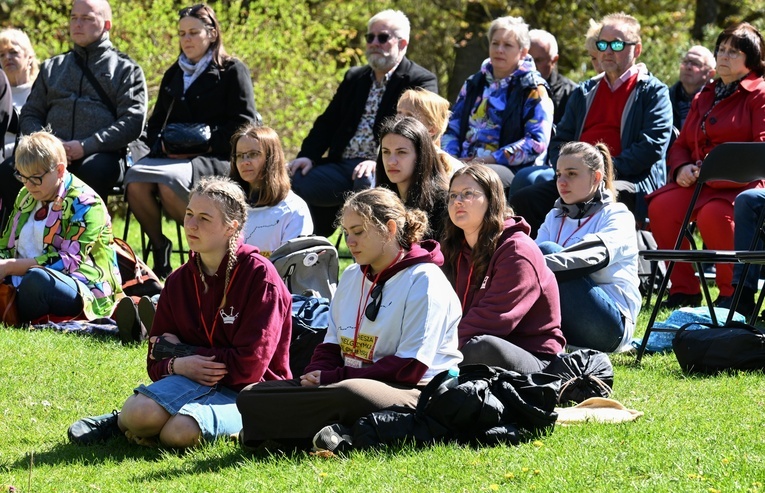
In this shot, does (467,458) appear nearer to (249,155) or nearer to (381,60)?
(249,155)

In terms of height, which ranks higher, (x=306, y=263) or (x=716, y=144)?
(x=716, y=144)

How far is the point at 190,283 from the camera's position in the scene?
5438mm

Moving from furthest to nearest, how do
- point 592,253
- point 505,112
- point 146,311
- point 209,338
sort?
point 505,112 < point 146,311 < point 592,253 < point 209,338

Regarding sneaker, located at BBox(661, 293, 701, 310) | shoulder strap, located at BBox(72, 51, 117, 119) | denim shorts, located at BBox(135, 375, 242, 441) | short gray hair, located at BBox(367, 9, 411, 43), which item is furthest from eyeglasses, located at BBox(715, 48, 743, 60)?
shoulder strap, located at BBox(72, 51, 117, 119)

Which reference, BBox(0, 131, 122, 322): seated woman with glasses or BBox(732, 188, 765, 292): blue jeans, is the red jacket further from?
BBox(0, 131, 122, 322): seated woman with glasses

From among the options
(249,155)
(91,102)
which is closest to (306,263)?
(249,155)

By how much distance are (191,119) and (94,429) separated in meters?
4.61

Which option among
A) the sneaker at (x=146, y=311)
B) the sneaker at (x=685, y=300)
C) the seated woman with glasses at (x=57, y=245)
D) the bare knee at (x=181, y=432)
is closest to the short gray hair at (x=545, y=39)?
the sneaker at (x=685, y=300)

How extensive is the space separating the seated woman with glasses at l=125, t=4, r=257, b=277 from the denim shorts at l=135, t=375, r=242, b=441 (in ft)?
13.6

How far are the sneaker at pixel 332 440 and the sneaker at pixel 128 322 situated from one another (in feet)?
9.28

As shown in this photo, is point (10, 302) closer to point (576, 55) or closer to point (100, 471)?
point (100, 471)

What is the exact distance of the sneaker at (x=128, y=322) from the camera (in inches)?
288

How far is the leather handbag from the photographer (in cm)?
779

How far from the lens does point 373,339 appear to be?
511cm
